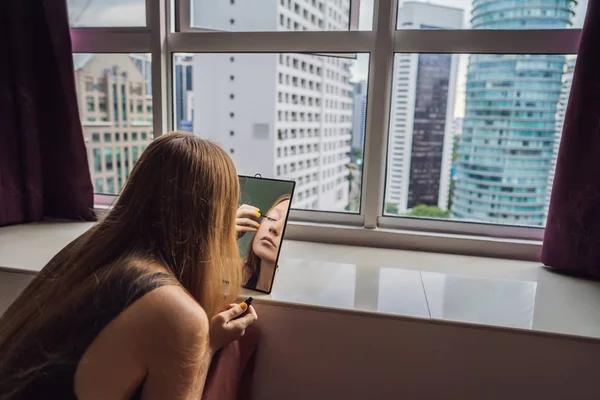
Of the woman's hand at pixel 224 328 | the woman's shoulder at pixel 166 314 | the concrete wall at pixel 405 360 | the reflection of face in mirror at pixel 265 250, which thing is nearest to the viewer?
the woman's shoulder at pixel 166 314

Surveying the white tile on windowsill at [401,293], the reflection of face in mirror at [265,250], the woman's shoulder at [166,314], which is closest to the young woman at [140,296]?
the woman's shoulder at [166,314]

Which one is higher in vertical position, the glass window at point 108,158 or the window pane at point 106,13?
the window pane at point 106,13

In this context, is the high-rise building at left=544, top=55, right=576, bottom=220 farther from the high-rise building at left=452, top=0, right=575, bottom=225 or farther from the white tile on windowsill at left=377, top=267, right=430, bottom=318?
the white tile on windowsill at left=377, top=267, right=430, bottom=318

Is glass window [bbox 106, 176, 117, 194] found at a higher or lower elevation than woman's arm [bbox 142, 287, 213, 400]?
higher

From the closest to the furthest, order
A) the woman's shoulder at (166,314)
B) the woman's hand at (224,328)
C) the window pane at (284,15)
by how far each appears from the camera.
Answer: the woman's shoulder at (166,314), the woman's hand at (224,328), the window pane at (284,15)

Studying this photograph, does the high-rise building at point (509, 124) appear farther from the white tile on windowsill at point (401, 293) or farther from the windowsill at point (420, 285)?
the white tile on windowsill at point (401, 293)

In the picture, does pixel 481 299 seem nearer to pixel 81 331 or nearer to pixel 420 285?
pixel 420 285

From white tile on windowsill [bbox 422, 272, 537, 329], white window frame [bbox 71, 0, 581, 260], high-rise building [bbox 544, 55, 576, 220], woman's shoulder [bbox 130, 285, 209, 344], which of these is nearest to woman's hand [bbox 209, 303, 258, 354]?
woman's shoulder [bbox 130, 285, 209, 344]

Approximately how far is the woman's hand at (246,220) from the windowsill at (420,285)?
0.17 meters

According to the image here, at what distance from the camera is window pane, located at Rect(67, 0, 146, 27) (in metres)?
1.65

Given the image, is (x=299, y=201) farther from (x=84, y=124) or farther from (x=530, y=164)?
(x=84, y=124)

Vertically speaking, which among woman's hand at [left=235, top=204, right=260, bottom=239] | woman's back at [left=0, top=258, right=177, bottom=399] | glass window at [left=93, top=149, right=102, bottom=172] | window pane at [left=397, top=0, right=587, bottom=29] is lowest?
woman's back at [left=0, top=258, right=177, bottom=399]

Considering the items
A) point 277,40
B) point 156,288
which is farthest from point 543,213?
point 156,288

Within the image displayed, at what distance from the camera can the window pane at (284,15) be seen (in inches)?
59.4
